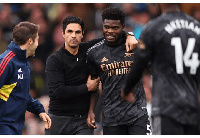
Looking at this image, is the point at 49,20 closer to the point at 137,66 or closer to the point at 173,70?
the point at 137,66

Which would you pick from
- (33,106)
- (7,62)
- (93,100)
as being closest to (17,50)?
(7,62)

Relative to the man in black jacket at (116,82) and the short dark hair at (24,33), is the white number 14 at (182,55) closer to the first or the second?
the man in black jacket at (116,82)

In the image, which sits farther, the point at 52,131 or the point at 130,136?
the point at 52,131

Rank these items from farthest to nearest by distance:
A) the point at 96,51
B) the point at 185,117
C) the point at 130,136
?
the point at 96,51 → the point at 130,136 → the point at 185,117

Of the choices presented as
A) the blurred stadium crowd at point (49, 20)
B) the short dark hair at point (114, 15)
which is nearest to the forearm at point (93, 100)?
the short dark hair at point (114, 15)

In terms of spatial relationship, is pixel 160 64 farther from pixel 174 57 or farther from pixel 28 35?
pixel 28 35

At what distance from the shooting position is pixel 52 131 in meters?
6.61

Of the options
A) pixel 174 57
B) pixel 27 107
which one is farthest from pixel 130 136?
pixel 174 57

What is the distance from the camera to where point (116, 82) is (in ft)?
19.6

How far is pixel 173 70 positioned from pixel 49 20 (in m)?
5.88

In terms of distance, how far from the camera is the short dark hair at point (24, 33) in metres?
5.84

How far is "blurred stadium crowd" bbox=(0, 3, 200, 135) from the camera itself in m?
9.54

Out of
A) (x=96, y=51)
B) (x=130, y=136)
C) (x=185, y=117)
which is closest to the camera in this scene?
(x=185, y=117)

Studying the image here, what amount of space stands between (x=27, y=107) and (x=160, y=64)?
2.20m
